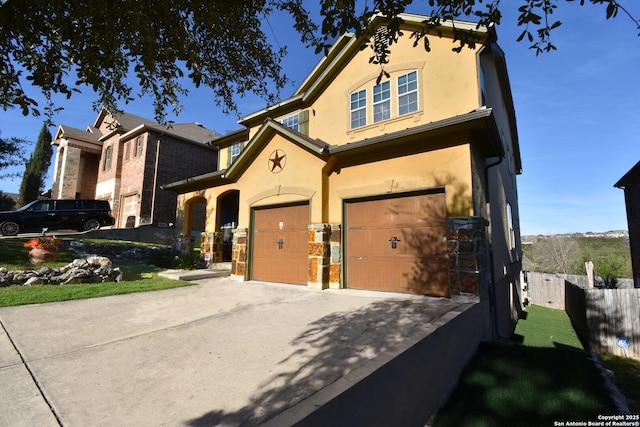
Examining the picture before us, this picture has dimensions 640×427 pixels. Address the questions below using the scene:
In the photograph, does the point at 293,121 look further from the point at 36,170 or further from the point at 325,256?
the point at 36,170

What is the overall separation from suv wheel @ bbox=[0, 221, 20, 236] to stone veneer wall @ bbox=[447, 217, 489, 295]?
19174 millimetres

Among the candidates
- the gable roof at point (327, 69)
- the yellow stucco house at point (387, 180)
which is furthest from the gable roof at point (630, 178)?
the gable roof at point (327, 69)

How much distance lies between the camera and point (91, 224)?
56.4 feet

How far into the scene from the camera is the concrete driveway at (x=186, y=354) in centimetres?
264

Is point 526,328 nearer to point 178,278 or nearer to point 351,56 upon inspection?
point 351,56

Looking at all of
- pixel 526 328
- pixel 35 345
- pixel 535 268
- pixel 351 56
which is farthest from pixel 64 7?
pixel 535 268

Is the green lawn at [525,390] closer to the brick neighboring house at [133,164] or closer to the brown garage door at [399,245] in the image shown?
the brown garage door at [399,245]

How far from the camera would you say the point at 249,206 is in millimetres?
10438

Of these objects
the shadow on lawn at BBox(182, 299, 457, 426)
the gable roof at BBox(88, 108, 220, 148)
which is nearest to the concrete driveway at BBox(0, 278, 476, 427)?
the shadow on lawn at BBox(182, 299, 457, 426)

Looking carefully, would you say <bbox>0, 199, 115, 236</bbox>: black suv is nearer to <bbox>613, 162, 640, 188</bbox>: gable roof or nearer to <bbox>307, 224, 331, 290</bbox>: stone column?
<bbox>307, 224, 331, 290</bbox>: stone column

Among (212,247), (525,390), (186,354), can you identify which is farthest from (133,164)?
(525,390)

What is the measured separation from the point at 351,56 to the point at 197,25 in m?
6.46

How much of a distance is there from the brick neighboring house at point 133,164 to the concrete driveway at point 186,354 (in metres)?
14.6

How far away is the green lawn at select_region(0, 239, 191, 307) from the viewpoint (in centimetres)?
630
